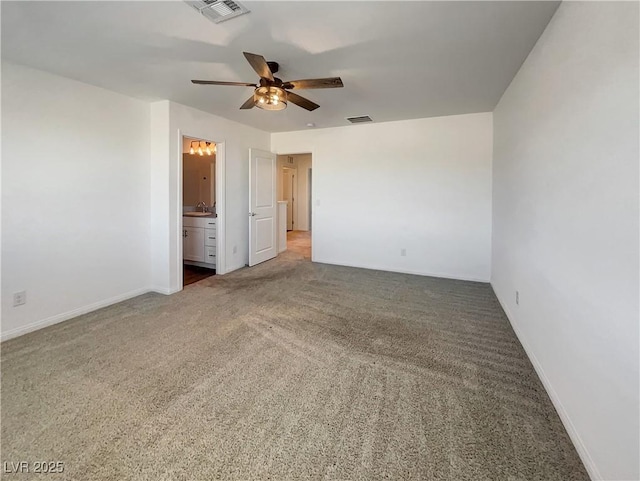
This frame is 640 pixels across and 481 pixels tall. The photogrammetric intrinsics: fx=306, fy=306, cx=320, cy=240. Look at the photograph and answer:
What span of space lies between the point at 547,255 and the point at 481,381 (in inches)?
37.9

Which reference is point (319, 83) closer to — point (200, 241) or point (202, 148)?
point (200, 241)

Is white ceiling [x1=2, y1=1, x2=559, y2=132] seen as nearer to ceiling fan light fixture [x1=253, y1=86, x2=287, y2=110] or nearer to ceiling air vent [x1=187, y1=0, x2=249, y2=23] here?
ceiling air vent [x1=187, y1=0, x2=249, y2=23]

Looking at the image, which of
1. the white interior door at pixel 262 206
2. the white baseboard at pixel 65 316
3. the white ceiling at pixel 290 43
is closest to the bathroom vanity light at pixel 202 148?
the white interior door at pixel 262 206

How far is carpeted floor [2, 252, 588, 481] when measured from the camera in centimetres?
147

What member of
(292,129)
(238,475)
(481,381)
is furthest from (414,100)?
(238,475)

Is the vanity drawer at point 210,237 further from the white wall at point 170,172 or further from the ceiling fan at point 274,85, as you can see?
the ceiling fan at point 274,85

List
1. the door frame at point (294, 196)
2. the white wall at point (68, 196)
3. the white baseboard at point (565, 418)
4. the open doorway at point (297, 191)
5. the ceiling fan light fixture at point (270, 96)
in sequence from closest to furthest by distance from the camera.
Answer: the white baseboard at point (565, 418) < the ceiling fan light fixture at point (270, 96) < the white wall at point (68, 196) < the open doorway at point (297, 191) < the door frame at point (294, 196)

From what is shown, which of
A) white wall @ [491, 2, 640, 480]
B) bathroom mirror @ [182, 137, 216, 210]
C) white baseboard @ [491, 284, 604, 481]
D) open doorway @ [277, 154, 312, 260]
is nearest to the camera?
white wall @ [491, 2, 640, 480]

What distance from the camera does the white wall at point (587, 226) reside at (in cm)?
119

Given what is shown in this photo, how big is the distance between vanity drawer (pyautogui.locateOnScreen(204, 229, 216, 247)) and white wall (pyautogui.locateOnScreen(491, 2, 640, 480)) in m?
4.22

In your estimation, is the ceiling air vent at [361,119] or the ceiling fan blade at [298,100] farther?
the ceiling air vent at [361,119]

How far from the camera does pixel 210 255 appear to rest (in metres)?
5.06

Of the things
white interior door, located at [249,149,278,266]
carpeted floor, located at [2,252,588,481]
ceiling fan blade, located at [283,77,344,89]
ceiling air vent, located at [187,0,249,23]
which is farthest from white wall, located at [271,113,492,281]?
ceiling air vent, located at [187,0,249,23]

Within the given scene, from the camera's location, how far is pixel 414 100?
374 cm
